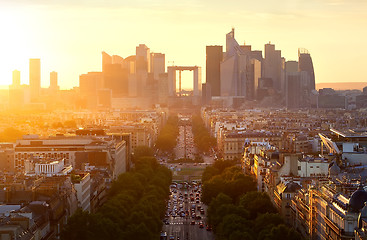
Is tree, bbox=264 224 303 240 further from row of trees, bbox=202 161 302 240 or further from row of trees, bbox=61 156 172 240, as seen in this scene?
row of trees, bbox=61 156 172 240

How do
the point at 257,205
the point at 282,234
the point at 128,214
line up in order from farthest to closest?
1. the point at 257,205
2. the point at 128,214
3. the point at 282,234

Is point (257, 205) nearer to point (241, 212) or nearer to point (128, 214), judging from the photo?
point (241, 212)

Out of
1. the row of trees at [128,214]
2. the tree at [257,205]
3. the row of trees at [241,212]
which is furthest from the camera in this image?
the tree at [257,205]

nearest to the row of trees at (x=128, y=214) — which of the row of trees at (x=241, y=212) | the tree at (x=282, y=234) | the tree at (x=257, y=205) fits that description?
the row of trees at (x=241, y=212)

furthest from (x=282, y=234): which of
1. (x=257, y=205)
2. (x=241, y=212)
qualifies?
(x=257, y=205)

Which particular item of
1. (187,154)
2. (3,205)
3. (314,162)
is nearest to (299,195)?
(314,162)

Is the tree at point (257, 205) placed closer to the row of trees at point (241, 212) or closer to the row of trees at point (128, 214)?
the row of trees at point (241, 212)
